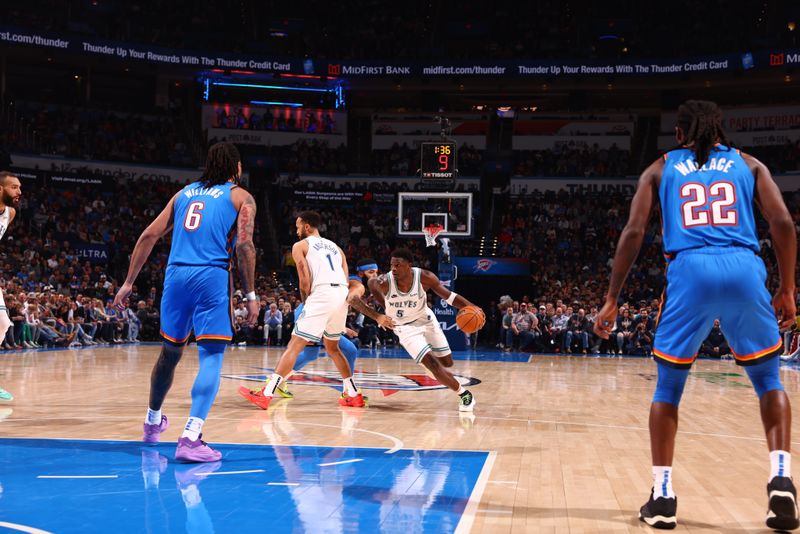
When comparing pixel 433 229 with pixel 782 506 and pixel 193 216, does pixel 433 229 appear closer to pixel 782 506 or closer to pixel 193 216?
pixel 193 216

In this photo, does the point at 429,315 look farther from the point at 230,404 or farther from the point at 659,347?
the point at 659,347

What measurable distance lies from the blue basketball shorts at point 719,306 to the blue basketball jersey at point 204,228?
2807mm

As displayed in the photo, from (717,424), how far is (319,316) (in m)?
3.77

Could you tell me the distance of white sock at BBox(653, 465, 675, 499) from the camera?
374 cm

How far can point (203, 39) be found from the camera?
1287 inches

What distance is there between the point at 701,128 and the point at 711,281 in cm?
77

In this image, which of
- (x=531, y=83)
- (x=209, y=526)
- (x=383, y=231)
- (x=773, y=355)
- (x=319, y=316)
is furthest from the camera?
(x=531, y=83)

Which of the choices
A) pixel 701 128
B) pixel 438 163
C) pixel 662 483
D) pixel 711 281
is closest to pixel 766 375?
pixel 711 281

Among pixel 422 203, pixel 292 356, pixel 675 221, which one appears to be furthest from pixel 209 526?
pixel 422 203

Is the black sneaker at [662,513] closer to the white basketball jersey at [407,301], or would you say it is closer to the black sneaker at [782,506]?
the black sneaker at [782,506]

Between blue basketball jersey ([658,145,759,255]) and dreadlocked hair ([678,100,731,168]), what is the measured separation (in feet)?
0.13

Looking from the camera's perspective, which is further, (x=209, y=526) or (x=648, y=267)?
(x=648, y=267)

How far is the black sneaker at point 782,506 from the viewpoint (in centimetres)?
359

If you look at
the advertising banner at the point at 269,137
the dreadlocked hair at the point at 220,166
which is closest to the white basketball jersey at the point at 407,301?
the dreadlocked hair at the point at 220,166
